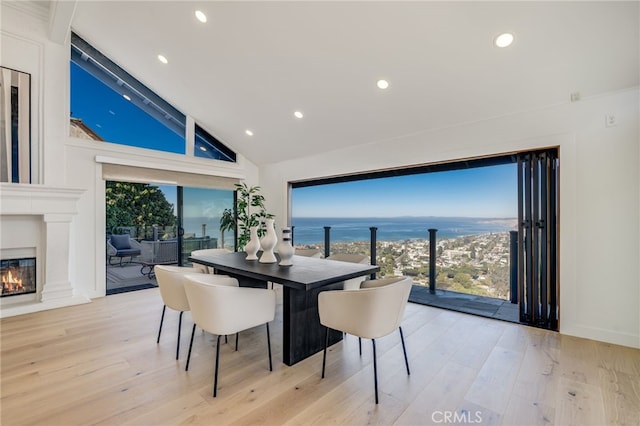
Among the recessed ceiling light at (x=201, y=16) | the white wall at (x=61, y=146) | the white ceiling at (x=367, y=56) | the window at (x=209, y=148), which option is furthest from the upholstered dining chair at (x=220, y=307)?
the window at (x=209, y=148)

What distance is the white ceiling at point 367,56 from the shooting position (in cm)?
247

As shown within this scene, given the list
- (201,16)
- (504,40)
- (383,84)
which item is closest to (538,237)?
(504,40)

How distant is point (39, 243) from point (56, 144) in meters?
1.36

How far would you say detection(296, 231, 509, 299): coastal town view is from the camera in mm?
4121

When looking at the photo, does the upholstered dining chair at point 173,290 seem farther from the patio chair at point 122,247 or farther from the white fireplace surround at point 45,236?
the patio chair at point 122,247

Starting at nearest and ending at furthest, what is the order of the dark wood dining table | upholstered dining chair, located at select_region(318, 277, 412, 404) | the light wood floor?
1. the light wood floor
2. upholstered dining chair, located at select_region(318, 277, 412, 404)
3. the dark wood dining table

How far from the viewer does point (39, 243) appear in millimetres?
3963

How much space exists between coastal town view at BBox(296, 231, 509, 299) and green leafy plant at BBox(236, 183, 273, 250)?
7.80ft

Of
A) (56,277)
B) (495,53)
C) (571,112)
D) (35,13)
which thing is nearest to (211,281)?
(56,277)

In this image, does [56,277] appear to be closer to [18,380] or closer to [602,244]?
[18,380]

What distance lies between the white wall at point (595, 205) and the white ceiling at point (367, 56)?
20 centimetres

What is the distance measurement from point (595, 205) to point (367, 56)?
2705mm

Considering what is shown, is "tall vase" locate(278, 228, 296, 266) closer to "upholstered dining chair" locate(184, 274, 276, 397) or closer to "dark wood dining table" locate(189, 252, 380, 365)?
"dark wood dining table" locate(189, 252, 380, 365)

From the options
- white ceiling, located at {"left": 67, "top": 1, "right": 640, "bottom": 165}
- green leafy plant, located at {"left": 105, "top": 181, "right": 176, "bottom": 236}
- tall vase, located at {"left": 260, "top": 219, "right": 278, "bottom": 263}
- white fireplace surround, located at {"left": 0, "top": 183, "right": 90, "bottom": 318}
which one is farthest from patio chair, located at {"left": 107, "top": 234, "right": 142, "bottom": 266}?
tall vase, located at {"left": 260, "top": 219, "right": 278, "bottom": 263}
